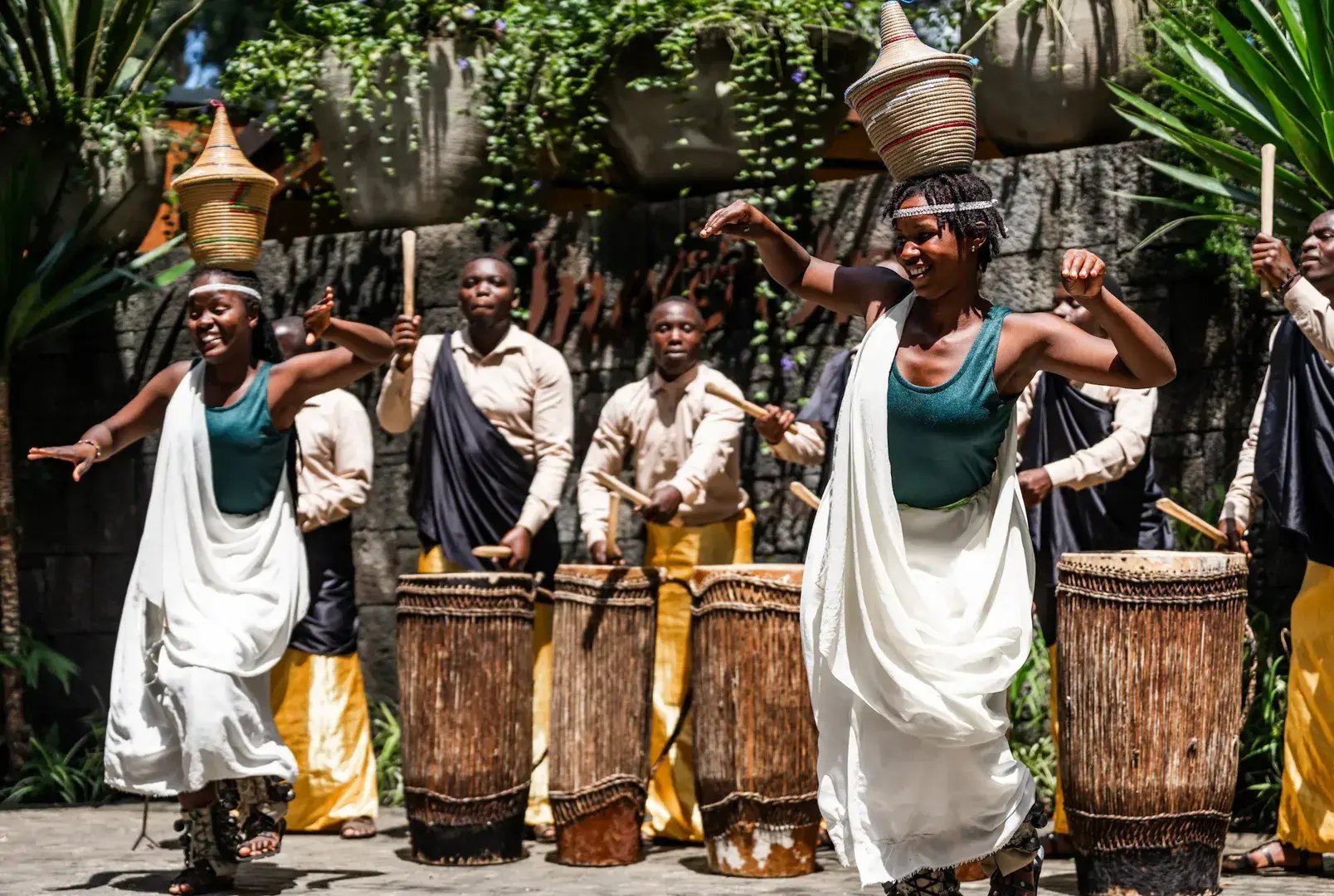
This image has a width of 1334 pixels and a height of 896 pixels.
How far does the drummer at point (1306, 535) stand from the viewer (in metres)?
6.21

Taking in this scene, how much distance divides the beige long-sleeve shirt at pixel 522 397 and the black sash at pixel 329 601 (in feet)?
1.94

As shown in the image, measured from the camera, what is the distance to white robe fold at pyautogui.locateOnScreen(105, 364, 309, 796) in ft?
20.3

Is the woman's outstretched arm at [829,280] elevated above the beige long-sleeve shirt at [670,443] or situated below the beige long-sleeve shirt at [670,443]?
above

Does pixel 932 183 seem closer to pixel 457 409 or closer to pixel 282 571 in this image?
pixel 282 571

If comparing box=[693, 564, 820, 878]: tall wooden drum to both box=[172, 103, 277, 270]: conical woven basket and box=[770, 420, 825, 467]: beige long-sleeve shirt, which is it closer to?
box=[770, 420, 825, 467]: beige long-sleeve shirt

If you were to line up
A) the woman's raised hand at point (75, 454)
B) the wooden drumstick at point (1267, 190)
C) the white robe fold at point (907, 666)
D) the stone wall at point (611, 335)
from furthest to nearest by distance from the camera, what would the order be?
the stone wall at point (611, 335) → the woman's raised hand at point (75, 454) → the wooden drumstick at point (1267, 190) → the white robe fold at point (907, 666)

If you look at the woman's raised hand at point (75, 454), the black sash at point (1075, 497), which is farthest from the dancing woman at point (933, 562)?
the woman's raised hand at point (75, 454)

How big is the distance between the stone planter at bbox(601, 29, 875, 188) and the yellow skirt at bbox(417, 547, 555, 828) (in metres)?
2.12

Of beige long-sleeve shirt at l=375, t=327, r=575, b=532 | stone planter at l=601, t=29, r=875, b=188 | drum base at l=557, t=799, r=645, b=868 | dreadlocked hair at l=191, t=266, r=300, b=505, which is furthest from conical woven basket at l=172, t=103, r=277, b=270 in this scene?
stone planter at l=601, t=29, r=875, b=188

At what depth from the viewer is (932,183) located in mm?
4707

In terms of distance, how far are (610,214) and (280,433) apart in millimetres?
2717

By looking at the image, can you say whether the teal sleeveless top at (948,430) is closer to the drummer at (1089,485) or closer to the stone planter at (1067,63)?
the drummer at (1089,485)

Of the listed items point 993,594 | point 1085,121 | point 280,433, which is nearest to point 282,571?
point 280,433

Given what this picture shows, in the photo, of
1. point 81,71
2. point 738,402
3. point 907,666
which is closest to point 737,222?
point 907,666
